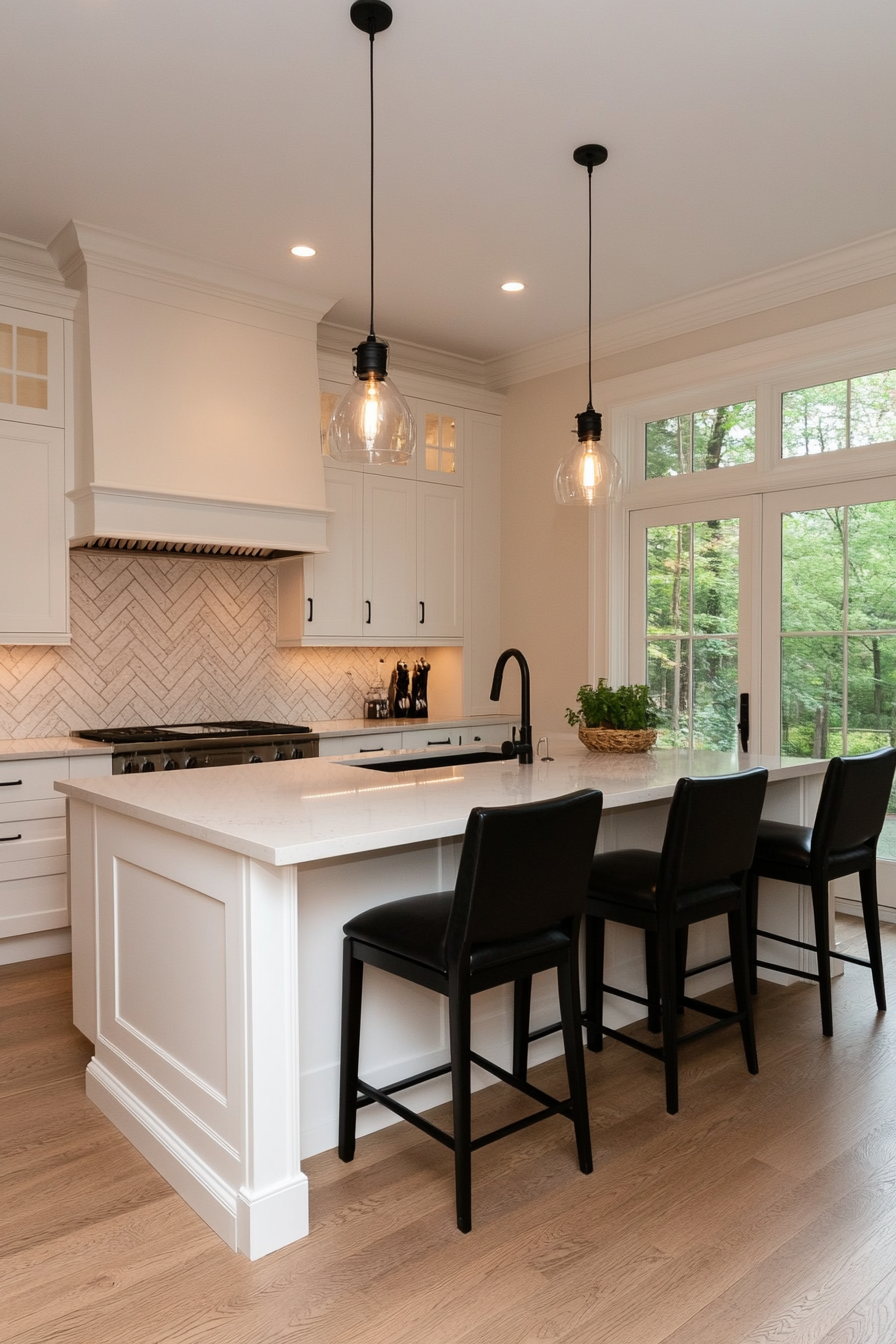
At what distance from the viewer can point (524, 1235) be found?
1.92 m

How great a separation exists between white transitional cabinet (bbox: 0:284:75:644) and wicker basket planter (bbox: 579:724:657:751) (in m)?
2.26

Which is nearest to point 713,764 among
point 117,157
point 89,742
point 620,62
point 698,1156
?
point 698,1156

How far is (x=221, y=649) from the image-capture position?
474 centimetres

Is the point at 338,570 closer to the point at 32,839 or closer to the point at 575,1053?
the point at 32,839

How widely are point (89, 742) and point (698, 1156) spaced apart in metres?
2.78

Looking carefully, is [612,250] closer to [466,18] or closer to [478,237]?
[478,237]

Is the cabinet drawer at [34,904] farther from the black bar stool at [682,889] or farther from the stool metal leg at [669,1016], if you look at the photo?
the stool metal leg at [669,1016]

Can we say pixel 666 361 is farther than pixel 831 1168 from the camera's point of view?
Yes

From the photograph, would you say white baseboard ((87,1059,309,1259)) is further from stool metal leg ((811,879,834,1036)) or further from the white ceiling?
the white ceiling

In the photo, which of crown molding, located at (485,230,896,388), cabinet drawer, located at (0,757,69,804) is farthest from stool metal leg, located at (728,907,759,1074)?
crown molding, located at (485,230,896,388)

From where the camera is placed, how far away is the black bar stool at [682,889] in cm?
239

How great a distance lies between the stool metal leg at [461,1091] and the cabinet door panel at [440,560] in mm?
3441

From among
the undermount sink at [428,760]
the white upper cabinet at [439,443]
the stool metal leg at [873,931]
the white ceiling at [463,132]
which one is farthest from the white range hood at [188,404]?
the stool metal leg at [873,931]

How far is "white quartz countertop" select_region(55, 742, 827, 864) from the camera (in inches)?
74.4
